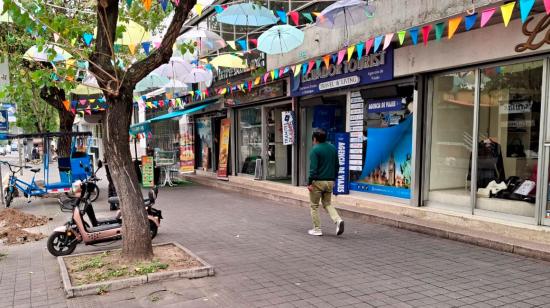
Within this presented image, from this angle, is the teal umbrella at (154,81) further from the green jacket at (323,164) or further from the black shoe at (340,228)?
the black shoe at (340,228)

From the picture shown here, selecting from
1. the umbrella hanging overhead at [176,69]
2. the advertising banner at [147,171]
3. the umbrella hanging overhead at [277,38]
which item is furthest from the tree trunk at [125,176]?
the advertising banner at [147,171]

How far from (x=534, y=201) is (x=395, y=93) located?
11.0ft

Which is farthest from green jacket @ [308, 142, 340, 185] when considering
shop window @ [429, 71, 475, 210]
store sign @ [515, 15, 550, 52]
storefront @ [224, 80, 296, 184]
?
storefront @ [224, 80, 296, 184]

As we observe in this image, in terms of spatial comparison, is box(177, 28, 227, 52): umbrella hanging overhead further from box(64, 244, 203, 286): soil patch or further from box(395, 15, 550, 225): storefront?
box(64, 244, 203, 286): soil patch

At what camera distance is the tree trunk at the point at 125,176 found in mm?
5367

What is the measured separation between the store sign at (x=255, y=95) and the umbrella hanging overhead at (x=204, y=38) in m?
2.05

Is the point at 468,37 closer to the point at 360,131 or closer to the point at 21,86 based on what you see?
the point at 360,131

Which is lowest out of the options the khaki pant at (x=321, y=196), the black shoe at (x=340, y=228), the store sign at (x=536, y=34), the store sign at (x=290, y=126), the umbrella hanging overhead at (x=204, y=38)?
the black shoe at (x=340, y=228)

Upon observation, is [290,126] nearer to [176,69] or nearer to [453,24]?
[176,69]

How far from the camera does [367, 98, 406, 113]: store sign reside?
8719mm

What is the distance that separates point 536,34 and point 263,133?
907 cm

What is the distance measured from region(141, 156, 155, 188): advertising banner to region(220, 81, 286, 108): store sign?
3537 millimetres

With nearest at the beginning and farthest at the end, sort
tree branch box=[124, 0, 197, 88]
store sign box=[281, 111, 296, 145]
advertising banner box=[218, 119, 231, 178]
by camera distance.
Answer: tree branch box=[124, 0, 197, 88] < store sign box=[281, 111, 296, 145] < advertising banner box=[218, 119, 231, 178]

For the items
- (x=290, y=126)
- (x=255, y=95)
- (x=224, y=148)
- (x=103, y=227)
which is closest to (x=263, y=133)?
(x=255, y=95)
